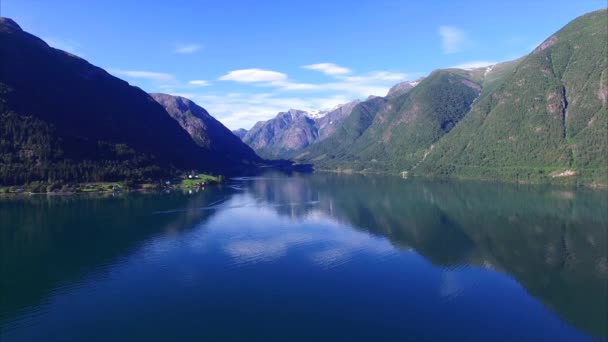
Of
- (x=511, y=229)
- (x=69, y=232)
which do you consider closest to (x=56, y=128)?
(x=69, y=232)

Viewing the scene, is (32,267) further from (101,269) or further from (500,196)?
(500,196)

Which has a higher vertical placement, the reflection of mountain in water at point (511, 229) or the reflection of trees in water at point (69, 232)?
the reflection of trees in water at point (69, 232)

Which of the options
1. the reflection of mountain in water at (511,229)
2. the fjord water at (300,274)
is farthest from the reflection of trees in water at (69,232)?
the reflection of mountain in water at (511,229)

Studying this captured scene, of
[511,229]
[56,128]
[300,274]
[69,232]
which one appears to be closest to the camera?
[300,274]

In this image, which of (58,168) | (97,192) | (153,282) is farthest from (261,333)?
(58,168)

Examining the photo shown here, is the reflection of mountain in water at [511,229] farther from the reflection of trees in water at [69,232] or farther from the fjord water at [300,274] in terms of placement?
the reflection of trees in water at [69,232]

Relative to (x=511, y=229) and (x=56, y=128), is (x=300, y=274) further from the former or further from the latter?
(x=56, y=128)
